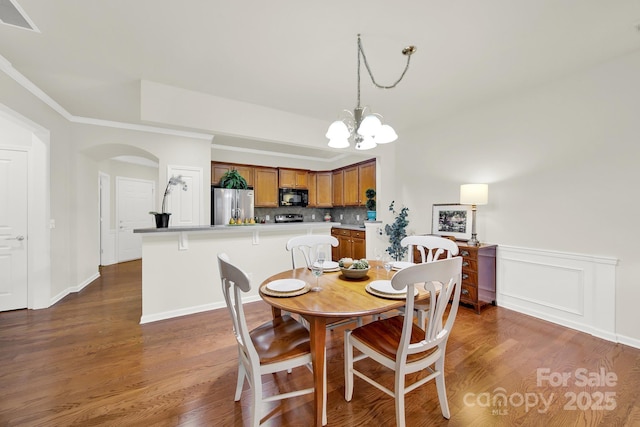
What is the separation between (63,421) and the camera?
1.52 metres

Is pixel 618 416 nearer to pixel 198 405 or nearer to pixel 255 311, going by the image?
pixel 198 405

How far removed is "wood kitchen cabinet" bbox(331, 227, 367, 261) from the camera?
5.05 m

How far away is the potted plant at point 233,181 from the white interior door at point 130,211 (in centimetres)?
286

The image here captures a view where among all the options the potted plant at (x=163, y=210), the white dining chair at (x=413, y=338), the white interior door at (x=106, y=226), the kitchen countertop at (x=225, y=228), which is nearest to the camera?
the white dining chair at (x=413, y=338)

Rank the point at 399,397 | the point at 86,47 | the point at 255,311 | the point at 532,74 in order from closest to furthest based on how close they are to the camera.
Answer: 1. the point at 399,397
2. the point at 86,47
3. the point at 532,74
4. the point at 255,311

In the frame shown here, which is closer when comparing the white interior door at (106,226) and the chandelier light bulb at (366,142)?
the chandelier light bulb at (366,142)

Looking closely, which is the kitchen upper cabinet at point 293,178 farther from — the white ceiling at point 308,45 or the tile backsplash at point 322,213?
the white ceiling at point 308,45

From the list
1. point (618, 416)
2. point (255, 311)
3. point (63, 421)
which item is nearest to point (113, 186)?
point (255, 311)

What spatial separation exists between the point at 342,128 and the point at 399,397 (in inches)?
69.8

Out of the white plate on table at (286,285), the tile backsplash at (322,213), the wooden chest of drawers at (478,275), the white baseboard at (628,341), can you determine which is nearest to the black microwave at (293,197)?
the tile backsplash at (322,213)

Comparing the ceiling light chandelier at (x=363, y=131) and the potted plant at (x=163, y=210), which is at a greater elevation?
the ceiling light chandelier at (x=363, y=131)

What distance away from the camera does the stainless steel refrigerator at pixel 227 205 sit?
482 cm

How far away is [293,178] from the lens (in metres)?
5.98

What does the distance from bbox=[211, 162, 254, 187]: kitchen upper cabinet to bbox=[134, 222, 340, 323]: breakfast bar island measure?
228 centimetres
